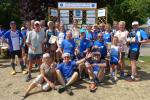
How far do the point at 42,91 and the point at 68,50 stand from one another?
166 centimetres

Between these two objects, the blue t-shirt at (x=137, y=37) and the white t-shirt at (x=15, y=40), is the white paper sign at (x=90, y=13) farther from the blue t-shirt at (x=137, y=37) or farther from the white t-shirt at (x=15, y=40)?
the blue t-shirt at (x=137, y=37)

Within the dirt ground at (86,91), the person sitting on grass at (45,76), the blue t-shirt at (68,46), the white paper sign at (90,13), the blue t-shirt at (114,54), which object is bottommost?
the dirt ground at (86,91)

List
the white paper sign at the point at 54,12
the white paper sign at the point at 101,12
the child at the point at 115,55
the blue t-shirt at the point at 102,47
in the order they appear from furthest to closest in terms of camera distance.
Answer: the white paper sign at the point at 101,12
the white paper sign at the point at 54,12
the blue t-shirt at the point at 102,47
the child at the point at 115,55

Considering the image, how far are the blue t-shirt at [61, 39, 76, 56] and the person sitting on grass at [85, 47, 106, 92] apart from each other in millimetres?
668

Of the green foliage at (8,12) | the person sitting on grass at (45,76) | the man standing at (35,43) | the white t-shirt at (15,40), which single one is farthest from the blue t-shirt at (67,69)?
the green foliage at (8,12)

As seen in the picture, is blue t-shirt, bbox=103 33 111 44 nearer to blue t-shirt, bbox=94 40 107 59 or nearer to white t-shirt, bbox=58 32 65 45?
blue t-shirt, bbox=94 40 107 59

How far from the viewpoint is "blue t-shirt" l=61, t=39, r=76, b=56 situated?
1166cm

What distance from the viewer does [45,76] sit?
36.0 feet

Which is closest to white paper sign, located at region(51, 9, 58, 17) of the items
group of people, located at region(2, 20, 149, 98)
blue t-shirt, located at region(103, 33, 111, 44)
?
group of people, located at region(2, 20, 149, 98)

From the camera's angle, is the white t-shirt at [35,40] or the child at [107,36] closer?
the white t-shirt at [35,40]

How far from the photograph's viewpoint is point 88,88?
1128 cm

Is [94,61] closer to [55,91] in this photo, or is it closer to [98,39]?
[98,39]

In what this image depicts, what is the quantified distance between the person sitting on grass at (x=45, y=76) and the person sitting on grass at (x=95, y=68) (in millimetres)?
1157

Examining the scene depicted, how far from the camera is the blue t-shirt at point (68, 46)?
11.7 m
